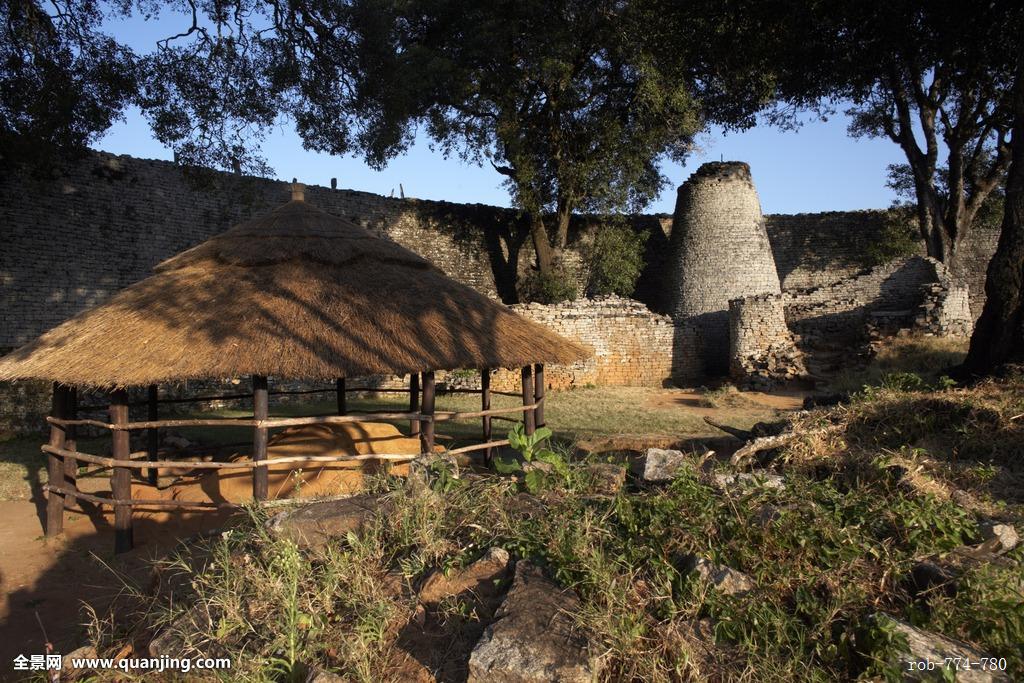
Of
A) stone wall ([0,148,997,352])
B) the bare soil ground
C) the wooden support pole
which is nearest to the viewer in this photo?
the bare soil ground

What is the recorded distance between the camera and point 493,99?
19656 millimetres

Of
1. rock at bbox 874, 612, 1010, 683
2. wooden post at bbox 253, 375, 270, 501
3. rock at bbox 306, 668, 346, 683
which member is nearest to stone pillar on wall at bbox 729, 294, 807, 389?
wooden post at bbox 253, 375, 270, 501

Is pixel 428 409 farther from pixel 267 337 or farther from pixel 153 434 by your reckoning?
pixel 153 434

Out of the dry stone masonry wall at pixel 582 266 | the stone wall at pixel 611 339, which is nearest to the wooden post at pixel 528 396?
the dry stone masonry wall at pixel 582 266

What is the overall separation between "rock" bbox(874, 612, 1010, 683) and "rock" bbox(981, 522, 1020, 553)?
814 mm

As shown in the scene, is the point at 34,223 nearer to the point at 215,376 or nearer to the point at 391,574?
the point at 215,376

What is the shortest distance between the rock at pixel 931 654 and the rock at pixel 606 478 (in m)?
1.74

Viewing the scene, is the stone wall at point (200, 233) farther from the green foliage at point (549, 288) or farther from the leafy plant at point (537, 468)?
the leafy plant at point (537, 468)

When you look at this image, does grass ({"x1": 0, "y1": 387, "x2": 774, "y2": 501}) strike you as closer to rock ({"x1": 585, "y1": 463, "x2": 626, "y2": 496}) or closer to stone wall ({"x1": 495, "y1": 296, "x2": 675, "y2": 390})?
stone wall ({"x1": 495, "y1": 296, "x2": 675, "y2": 390})

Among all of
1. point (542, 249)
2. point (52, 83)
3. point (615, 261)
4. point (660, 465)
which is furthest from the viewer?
point (615, 261)

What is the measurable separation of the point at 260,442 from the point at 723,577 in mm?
4606

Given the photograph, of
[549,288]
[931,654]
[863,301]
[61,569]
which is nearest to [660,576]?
[931,654]

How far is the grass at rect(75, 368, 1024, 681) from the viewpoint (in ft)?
8.60

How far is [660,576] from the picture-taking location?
298 centimetres
